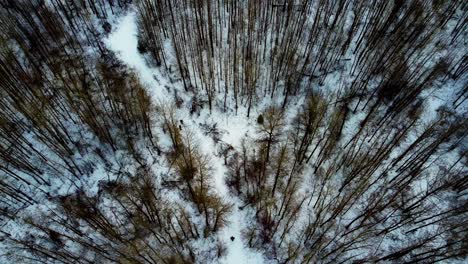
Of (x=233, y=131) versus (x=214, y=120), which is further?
(x=214, y=120)

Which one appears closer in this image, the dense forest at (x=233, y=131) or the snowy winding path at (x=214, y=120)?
the snowy winding path at (x=214, y=120)

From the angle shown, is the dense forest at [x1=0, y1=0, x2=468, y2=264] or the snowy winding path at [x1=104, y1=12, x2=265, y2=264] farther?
the dense forest at [x1=0, y1=0, x2=468, y2=264]

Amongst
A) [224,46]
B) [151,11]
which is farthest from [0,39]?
[224,46]

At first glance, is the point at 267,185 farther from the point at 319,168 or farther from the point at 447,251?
the point at 447,251

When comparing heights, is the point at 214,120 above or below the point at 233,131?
above
